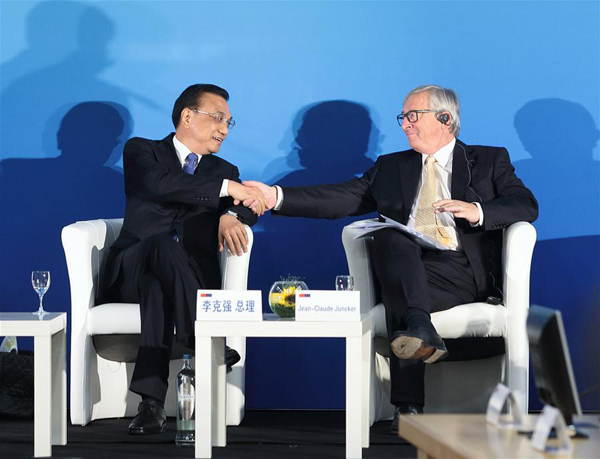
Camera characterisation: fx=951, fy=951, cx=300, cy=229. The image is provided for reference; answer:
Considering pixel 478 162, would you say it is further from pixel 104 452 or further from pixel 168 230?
pixel 104 452

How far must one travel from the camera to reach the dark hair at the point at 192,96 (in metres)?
4.18

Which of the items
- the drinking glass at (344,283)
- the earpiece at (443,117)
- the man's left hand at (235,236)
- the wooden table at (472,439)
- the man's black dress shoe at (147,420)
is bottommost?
the man's black dress shoe at (147,420)

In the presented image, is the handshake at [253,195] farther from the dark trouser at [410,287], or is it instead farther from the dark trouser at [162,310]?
the dark trouser at [410,287]

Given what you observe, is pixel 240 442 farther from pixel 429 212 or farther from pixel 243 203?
A: pixel 429 212

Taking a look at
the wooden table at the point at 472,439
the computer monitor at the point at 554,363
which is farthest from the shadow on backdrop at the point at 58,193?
the computer monitor at the point at 554,363

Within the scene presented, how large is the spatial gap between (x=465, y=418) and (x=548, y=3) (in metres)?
3.03

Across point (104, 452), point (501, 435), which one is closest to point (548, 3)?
point (104, 452)

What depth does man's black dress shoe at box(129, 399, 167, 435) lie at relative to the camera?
3482 millimetres

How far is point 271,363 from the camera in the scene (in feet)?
14.8

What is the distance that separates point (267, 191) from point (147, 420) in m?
1.10

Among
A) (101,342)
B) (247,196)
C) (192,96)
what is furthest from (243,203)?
(101,342)

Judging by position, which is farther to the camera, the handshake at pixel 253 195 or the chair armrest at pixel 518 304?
the handshake at pixel 253 195

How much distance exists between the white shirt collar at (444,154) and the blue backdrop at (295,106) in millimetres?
375

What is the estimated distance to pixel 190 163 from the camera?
4148mm
